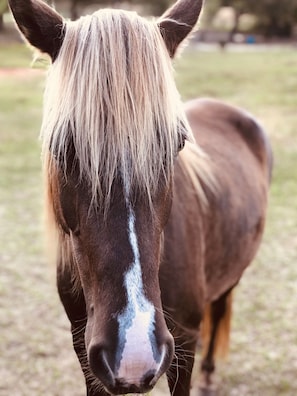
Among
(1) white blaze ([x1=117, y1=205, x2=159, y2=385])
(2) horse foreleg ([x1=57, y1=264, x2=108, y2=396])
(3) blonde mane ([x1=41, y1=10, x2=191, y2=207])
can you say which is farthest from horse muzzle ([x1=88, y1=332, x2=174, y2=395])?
(2) horse foreleg ([x1=57, y1=264, x2=108, y2=396])

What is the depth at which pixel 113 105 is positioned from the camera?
152 cm

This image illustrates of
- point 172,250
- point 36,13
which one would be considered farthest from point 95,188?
point 172,250

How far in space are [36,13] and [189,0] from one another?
565mm

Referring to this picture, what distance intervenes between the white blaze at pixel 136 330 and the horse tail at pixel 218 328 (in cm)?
191

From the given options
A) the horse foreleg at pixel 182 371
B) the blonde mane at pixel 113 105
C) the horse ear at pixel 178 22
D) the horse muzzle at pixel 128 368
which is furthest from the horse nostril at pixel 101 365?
the horse ear at pixel 178 22

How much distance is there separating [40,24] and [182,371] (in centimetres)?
142

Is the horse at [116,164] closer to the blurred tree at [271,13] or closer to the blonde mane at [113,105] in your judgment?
the blonde mane at [113,105]

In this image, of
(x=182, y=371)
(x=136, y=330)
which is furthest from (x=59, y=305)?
(x=136, y=330)

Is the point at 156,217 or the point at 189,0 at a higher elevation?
the point at 189,0

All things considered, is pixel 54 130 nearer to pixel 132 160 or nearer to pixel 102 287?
pixel 132 160

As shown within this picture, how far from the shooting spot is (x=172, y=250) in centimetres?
212

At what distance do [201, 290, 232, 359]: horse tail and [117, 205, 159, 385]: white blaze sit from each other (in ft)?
6.27

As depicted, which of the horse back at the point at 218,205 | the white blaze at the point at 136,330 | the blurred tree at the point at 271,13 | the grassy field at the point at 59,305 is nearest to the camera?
the white blaze at the point at 136,330

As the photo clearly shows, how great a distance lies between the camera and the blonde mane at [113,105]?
1.49 metres
